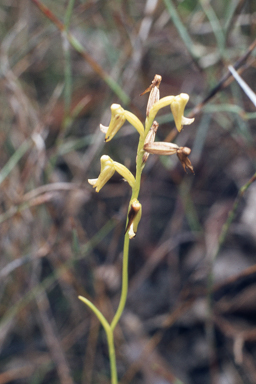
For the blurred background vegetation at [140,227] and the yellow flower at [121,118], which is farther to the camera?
the blurred background vegetation at [140,227]

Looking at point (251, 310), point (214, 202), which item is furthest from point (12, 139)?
point (251, 310)

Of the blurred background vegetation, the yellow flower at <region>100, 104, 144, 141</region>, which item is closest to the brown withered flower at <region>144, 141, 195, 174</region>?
the yellow flower at <region>100, 104, 144, 141</region>

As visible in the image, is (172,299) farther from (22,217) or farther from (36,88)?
(36,88)

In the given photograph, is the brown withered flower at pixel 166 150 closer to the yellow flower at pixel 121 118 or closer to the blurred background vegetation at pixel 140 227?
the yellow flower at pixel 121 118

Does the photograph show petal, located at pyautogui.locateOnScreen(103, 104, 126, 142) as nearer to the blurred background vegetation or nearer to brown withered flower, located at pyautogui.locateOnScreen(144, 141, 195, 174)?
brown withered flower, located at pyautogui.locateOnScreen(144, 141, 195, 174)

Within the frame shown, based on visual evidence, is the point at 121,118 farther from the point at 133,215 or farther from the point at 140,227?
the point at 140,227

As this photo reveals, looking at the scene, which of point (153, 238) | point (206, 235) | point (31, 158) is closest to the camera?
point (31, 158)

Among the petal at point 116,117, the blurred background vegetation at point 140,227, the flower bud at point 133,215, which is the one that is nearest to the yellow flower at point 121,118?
the petal at point 116,117

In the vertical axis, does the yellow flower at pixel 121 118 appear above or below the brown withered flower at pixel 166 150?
above
